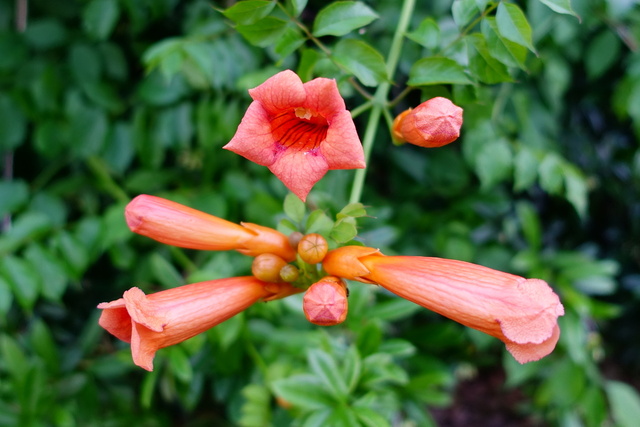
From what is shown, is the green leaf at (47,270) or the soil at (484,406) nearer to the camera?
the green leaf at (47,270)

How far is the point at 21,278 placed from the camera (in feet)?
7.78

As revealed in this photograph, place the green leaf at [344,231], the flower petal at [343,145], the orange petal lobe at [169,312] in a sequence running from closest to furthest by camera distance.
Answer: the flower petal at [343,145], the orange petal lobe at [169,312], the green leaf at [344,231]

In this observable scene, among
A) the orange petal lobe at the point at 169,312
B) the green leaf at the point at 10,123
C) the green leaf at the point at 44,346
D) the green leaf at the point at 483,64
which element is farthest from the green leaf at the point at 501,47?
the green leaf at the point at 44,346

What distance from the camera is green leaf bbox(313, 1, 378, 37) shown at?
1.61 meters

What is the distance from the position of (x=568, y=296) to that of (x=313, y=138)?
2.18m

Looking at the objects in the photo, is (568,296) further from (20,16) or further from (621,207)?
(20,16)

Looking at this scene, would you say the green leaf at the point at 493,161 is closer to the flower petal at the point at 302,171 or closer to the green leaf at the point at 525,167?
the green leaf at the point at 525,167

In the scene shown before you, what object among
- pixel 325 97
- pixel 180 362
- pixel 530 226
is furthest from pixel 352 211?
pixel 530 226

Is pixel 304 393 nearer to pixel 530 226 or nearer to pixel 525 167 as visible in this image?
pixel 525 167

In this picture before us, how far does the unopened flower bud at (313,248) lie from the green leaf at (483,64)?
69cm

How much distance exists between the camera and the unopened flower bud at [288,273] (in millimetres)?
1596

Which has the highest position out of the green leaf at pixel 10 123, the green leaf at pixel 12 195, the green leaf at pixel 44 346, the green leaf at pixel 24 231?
the green leaf at pixel 10 123

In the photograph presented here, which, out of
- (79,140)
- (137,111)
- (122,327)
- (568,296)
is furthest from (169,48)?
(568,296)

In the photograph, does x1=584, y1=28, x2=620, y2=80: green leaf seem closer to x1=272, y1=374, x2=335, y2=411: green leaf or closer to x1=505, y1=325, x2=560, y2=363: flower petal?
x1=505, y1=325, x2=560, y2=363: flower petal
